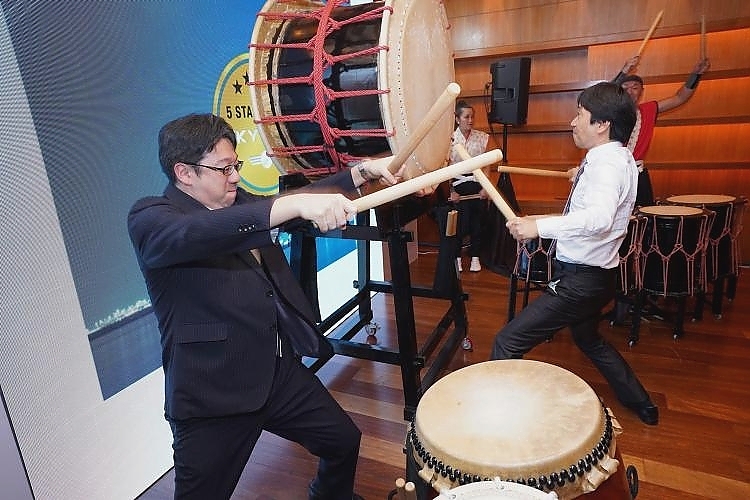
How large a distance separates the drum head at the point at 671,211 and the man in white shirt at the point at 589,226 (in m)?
0.96

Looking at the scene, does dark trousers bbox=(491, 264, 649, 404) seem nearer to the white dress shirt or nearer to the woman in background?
the white dress shirt

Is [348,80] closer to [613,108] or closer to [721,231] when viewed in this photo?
[613,108]

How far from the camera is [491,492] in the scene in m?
0.84

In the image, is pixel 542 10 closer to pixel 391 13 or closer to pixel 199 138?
pixel 391 13

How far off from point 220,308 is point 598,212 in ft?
4.00

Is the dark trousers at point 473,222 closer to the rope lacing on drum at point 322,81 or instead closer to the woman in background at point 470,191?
the woman in background at point 470,191

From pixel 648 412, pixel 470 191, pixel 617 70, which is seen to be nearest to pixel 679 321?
pixel 648 412

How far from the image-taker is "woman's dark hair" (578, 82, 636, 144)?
169cm

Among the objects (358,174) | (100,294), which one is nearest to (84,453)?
(100,294)

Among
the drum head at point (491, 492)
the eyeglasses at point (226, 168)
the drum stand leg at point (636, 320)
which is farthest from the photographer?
the drum stand leg at point (636, 320)

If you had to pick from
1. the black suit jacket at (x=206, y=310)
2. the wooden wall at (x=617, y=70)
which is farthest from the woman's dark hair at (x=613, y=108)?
the wooden wall at (x=617, y=70)

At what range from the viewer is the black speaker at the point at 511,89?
398 centimetres

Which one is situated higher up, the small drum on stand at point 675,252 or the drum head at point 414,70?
the drum head at point 414,70

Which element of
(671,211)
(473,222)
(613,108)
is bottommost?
(473,222)
